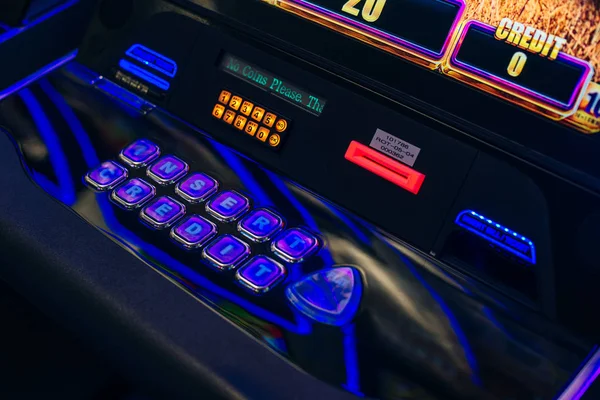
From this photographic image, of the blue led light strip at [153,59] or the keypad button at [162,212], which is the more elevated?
the blue led light strip at [153,59]

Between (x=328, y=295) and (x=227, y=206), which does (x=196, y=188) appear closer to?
(x=227, y=206)

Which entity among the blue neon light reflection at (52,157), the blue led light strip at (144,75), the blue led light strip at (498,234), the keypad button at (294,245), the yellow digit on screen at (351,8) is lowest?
the blue neon light reflection at (52,157)

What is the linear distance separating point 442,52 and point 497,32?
0.08 metres

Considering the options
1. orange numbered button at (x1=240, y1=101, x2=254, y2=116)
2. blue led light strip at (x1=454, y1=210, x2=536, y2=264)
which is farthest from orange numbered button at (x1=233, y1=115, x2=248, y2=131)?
blue led light strip at (x1=454, y1=210, x2=536, y2=264)

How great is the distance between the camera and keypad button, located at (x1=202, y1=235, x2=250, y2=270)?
0.87 metres

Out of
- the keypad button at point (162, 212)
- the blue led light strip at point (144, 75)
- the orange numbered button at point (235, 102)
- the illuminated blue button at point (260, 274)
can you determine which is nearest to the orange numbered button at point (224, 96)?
the orange numbered button at point (235, 102)

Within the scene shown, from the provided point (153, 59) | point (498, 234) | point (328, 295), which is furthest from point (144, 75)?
point (498, 234)

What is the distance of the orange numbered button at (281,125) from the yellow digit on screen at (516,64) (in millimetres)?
345

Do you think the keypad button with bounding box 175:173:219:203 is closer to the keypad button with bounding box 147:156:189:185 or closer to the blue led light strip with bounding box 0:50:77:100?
the keypad button with bounding box 147:156:189:185

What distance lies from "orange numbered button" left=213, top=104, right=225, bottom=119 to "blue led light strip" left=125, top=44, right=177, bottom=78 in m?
0.11

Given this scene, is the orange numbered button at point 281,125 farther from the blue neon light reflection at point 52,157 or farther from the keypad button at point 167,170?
the blue neon light reflection at point 52,157

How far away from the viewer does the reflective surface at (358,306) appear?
0.79m

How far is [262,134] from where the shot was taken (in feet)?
3.47

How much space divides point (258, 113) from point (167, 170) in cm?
18
